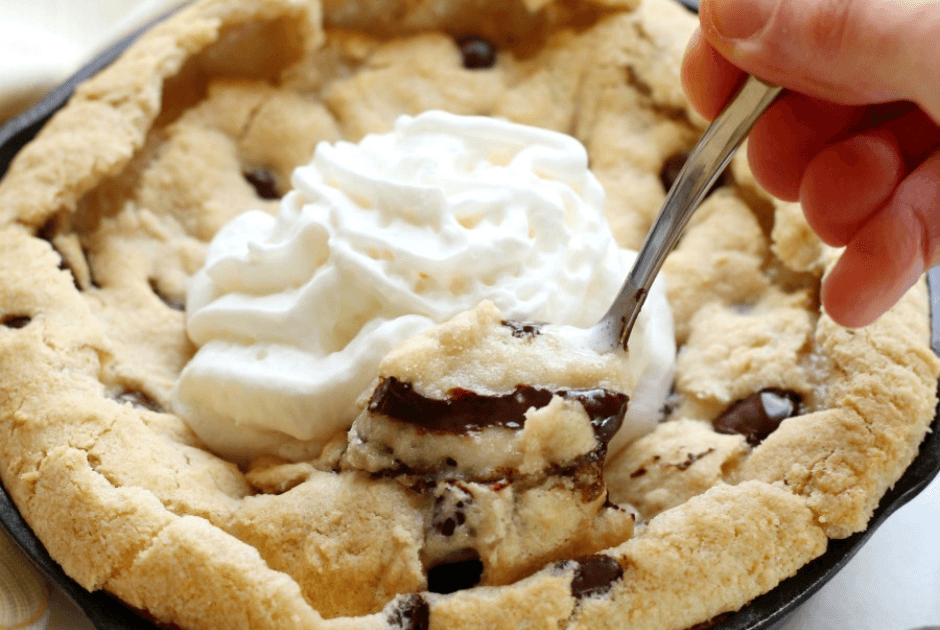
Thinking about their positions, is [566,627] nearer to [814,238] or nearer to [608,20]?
[814,238]

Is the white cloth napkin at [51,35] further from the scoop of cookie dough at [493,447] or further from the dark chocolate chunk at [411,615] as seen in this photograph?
the dark chocolate chunk at [411,615]

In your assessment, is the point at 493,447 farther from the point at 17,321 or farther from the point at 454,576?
the point at 17,321

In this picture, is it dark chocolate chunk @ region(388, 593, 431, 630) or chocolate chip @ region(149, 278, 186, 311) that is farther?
chocolate chip @ region(149, 278, 186, 311)

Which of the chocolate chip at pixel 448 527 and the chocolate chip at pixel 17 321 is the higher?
the chocolate chip at pixel 17 321

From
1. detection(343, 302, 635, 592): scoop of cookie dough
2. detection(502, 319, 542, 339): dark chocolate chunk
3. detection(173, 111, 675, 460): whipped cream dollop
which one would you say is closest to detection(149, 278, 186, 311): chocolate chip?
detection(173, 111, 675, 460): whipped cream dollop

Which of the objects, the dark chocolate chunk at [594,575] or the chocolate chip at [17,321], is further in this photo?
the chocolate chip at [17,321]

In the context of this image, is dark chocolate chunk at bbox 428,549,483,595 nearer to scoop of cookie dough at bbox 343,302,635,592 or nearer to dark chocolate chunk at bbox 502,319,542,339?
scoop of cookie dough at bbox 343,302,635,592

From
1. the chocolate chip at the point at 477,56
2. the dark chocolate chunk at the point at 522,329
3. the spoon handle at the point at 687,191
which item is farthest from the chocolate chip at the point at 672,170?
the dark chocolate chunk at the point at 522,329
